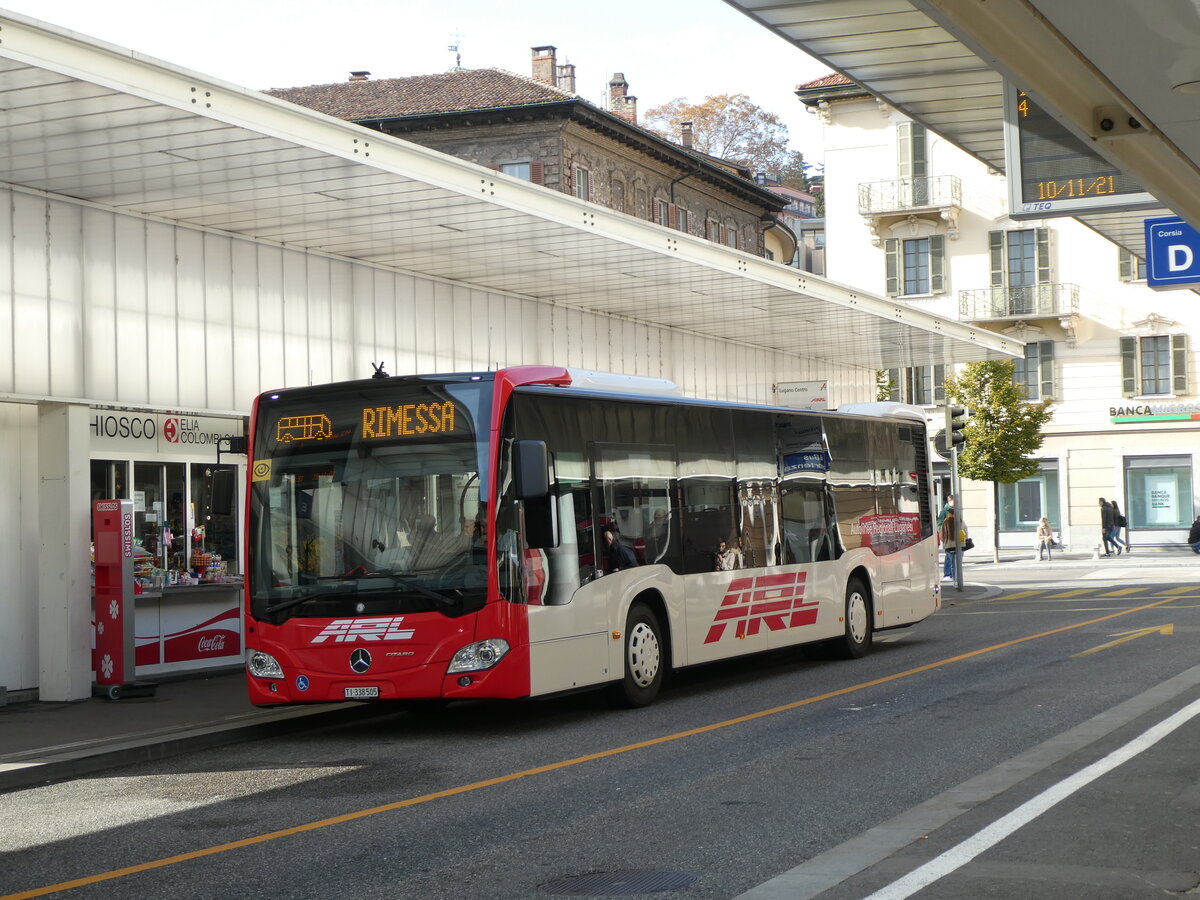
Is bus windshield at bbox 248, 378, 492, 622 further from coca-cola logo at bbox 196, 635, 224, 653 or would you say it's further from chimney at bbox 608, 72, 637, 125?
→ chimney at bbox 608, 72, 637, 125

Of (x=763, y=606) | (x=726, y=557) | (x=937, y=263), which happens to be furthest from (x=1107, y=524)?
(x=726, y=557)

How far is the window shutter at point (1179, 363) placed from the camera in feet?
164

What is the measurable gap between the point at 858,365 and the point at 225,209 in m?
22.8

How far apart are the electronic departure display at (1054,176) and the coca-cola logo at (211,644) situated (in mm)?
10422

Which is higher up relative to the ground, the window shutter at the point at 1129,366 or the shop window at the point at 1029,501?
the window shutter at the point at 1129,366

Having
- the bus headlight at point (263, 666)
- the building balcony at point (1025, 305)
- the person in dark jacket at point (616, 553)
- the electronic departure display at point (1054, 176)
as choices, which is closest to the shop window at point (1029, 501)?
the building balcony at point (1025, 305)

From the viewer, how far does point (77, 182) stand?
1481 cm

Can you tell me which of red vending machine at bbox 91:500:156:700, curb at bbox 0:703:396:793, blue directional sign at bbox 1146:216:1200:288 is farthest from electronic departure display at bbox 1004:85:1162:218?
red vending machine at bbox 91:500:156:700

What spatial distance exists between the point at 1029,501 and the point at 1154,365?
20.2 ft

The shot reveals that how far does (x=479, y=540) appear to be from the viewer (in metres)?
12.4

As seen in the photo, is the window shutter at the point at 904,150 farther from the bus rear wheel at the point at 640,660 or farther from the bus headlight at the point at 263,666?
the bus headlight at the point at 263,666

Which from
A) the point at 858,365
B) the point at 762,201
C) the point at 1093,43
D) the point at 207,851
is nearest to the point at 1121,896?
the point at 1093,43

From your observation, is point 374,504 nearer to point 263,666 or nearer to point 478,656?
point 478,656

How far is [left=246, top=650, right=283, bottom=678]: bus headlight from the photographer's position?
12.8 m
